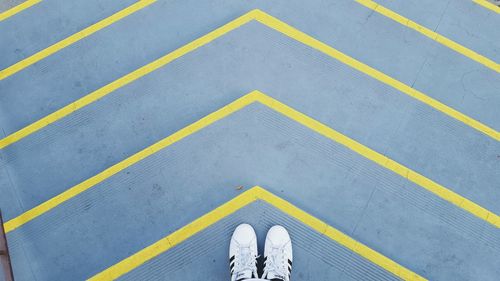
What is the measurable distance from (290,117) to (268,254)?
1557 mm

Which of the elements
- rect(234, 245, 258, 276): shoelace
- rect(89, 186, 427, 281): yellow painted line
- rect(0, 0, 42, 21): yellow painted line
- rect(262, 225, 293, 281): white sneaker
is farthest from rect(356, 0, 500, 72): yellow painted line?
rect(0, 0, 42, 21): yellow painted line

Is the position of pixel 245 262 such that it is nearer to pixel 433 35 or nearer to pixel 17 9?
pixel 433 35

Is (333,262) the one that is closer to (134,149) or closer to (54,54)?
(134,149)

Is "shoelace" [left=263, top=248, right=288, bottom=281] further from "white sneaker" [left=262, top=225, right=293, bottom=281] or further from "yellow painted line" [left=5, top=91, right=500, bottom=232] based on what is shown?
"yellow painted line" [left=5, top=91, right=500, bottom=232]

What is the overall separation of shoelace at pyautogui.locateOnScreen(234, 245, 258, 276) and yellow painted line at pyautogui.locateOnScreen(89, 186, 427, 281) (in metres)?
0.44

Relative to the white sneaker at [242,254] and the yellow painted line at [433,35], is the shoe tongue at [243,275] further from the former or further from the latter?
the yellow painted line at [433,35]

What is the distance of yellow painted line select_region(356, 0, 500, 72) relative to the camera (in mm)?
5070

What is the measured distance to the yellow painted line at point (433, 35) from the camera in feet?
16.6

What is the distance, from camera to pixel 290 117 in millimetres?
4570

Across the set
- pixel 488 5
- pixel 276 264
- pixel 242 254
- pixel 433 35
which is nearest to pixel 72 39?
pixel 242 254

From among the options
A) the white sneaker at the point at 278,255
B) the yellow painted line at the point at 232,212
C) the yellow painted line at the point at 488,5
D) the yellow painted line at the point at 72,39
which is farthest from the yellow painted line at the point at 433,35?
the white sneaker at the point at 278,255

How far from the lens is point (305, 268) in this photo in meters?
4.26

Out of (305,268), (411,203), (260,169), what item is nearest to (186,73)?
(260,169)

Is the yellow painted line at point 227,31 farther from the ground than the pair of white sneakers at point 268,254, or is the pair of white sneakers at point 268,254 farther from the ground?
the yellow painted line at point 227,31
